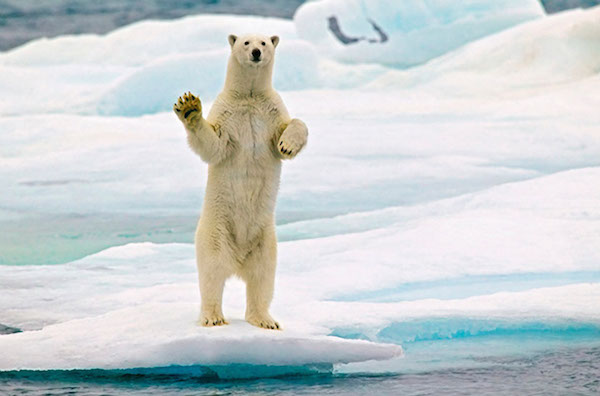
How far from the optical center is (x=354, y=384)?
3.85m

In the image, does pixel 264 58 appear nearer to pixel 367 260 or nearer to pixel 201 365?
pixel 201 365

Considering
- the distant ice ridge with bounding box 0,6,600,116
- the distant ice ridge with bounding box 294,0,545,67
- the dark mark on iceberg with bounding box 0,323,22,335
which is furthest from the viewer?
the distant ice ridge with bounding box 294,0,545,67

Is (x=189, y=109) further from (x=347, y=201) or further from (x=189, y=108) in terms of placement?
(x=347, y=201)

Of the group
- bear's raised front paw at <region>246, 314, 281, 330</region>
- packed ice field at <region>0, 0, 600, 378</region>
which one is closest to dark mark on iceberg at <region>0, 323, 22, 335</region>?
packed ice field at <region>0, 0, 600, 378</region>

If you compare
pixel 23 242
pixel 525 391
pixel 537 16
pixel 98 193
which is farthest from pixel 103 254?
pixel 537 16

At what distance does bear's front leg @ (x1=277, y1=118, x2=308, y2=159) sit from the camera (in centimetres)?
378

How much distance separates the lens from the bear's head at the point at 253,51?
387 cm

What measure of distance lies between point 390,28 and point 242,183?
A: 45.5 feet

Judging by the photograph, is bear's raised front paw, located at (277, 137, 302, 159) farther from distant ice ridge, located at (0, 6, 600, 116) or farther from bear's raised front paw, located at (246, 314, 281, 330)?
distant ice ridge, located at (0, 6, 600, 116)

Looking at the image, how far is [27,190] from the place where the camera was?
31.8 ft

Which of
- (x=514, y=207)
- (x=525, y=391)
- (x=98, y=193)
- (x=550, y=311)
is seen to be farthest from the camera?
(x=98, y=193)

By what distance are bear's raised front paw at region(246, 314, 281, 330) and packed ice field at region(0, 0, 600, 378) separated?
0.05 meters

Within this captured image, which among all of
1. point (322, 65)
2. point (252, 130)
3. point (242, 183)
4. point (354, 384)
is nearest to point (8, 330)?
point (242, 183)

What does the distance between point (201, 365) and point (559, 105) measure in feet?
30.9
